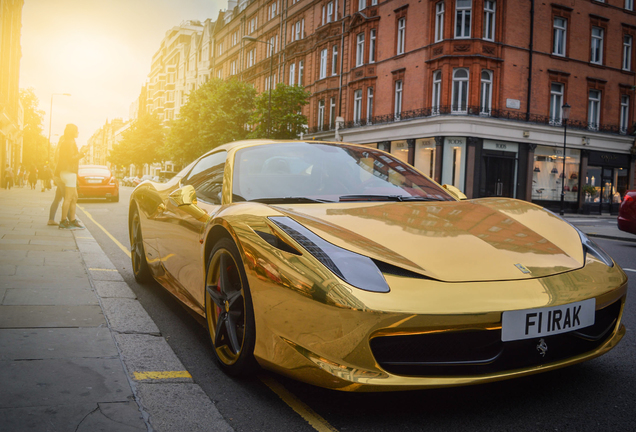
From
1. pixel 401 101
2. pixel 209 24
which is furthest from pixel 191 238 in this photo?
pixel 209 24

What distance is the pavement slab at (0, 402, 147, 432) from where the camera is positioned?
6.86 feet

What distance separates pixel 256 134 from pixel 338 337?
32.9m

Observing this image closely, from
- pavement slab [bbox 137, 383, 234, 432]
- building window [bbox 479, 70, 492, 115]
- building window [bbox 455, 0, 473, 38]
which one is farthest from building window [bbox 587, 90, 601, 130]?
pavement slab [bbox 137, 383, 234, 432]

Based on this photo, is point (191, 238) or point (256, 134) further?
point (256, 134)

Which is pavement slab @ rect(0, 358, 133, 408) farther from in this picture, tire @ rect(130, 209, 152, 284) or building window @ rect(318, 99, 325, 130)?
building window @ rect(318, 99, 325, 130)

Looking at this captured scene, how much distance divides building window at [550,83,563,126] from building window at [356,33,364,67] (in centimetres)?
1130

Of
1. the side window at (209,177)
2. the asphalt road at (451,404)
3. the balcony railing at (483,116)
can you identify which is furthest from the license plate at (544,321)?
the balcony railing at (483,116)

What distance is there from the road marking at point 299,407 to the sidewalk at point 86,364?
0.33m

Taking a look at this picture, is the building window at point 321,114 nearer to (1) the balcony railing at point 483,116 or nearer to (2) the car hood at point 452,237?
(1) the balcony railing at point 483,116

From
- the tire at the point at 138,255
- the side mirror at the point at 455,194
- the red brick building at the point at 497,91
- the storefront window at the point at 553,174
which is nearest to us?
the side mirror at the point at 455,194

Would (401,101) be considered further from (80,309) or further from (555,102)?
(80,309)

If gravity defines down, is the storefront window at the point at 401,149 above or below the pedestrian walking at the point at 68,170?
above

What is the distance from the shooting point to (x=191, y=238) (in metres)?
3.48

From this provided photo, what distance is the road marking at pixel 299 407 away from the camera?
7.34 ft
